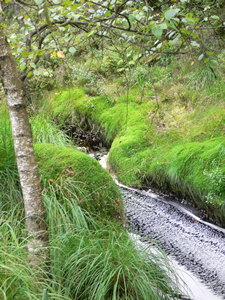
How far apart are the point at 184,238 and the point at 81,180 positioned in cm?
149

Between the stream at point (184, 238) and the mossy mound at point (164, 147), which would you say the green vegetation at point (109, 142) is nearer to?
the mossy mound at point (164, 147)

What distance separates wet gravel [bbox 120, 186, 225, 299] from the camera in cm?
257

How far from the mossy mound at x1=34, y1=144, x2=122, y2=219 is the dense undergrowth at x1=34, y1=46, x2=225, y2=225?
1.70 feet

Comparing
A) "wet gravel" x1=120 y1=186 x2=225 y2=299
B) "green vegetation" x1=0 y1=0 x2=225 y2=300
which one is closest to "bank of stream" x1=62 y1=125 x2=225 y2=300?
"wet gravel" x1=120 y1=186 x2=225 y2=299

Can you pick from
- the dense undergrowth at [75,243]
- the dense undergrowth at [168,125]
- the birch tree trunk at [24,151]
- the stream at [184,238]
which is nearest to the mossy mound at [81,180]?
the dense undergrowth at [75,243]

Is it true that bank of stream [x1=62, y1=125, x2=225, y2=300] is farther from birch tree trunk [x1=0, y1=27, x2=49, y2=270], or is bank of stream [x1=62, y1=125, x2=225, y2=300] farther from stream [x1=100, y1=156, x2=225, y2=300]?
birch tree trunk [x1=0, y1=27, x2=49, y2=270]

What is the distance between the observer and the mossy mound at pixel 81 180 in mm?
2536

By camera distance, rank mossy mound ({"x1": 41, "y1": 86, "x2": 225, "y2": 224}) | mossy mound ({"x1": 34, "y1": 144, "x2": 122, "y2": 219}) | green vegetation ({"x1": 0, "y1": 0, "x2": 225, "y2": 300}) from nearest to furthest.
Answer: green vegetation ({"x1": 0, "y1": 0, "x2": 225, "y2": 300})
mossy mound ({"x1": 34, "y1": 144, "x2": 122, "y2": 219})
mossy mound ({"x1": 41, "y1": 86, "x2": 225, "y2": 224})

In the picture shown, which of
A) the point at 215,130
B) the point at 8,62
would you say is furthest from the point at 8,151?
the point at 215,130

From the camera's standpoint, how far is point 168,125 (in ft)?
17.3

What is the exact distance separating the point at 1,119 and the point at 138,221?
2330mm

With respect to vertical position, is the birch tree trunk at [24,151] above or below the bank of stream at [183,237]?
above

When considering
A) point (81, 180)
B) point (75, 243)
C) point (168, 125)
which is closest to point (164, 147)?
point (168, 125)

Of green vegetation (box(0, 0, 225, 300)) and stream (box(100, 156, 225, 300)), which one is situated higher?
green vegetation (box(0, 0, 225, 300))
